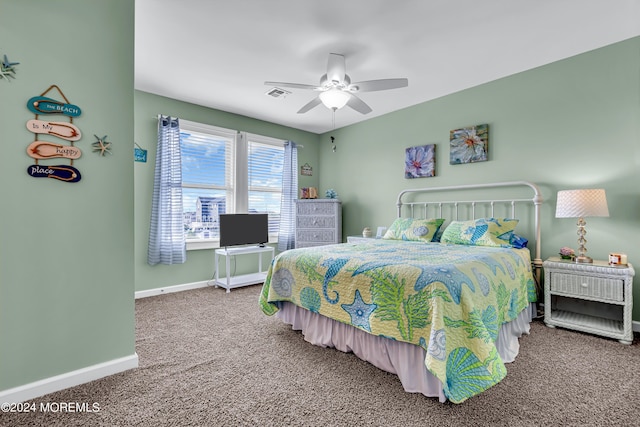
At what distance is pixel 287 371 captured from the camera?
6.53 feet

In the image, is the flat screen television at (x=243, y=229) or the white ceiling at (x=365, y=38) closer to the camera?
the white ceiling at (x=365, y=38)

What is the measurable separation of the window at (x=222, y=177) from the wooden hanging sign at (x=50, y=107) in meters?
2.36

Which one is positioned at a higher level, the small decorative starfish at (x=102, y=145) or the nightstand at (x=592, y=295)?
the small decorative starfish at (x=102, y=145)

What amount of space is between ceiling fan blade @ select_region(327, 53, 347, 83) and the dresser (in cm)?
236

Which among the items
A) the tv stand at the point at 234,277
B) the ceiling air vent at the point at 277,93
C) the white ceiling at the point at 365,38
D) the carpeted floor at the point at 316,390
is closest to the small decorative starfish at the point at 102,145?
the white ceiling at the point at 365,38

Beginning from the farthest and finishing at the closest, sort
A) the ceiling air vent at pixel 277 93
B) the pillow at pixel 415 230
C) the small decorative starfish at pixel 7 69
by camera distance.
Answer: the ceiling air vent at pixel 277 93, the pillow at pixel 415 230, the small decorative starfish at pixel 7 69

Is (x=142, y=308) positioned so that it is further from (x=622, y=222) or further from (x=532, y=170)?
(x=622, y=222)

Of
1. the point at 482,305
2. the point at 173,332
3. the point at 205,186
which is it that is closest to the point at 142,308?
the point at 173,332

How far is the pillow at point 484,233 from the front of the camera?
116 inches

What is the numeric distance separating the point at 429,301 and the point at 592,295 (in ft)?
6.17

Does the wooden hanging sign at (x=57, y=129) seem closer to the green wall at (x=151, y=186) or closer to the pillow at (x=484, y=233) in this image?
the green wall at (x=151, y=186)

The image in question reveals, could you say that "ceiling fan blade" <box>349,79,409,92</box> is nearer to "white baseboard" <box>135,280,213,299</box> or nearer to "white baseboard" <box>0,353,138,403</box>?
"white baseboard" <box>0,353,138,403</box>

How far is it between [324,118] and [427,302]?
3759mm

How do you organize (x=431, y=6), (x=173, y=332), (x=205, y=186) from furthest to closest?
1. (x=205, y=186)
2. (x=173, y=332)
3. (x=431, y=6)
